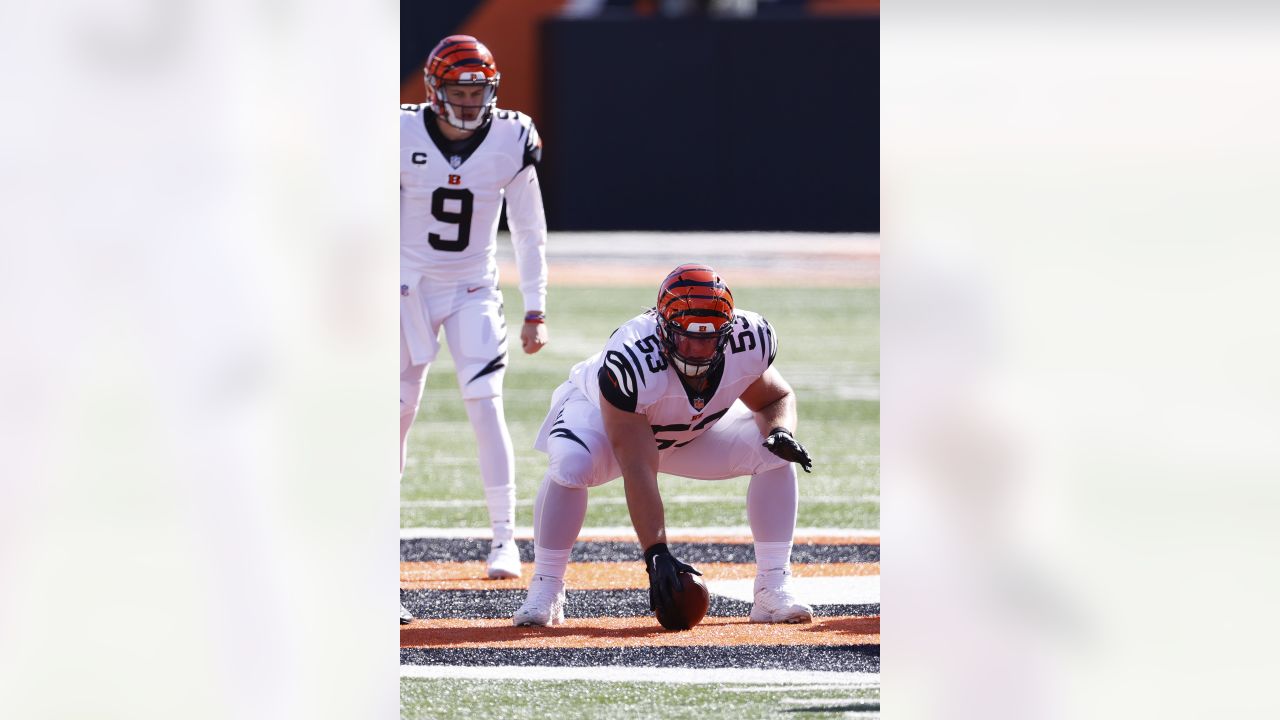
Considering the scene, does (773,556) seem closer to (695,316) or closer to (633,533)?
(695,316)

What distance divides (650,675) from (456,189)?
1.92m

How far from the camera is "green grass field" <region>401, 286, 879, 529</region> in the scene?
6.68m

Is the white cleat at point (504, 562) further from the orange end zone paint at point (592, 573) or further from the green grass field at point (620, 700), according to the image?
the green grass field at point (620, 700)

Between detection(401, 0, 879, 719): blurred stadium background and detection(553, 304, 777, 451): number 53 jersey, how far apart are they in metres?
0.55

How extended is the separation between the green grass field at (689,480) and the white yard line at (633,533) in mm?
102

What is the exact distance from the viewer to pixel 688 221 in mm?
18406

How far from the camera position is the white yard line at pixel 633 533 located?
608 centimetres

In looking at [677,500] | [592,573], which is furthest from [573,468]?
[677,500]

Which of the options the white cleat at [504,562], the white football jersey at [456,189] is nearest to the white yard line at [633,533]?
the white cleat at [504,562]
